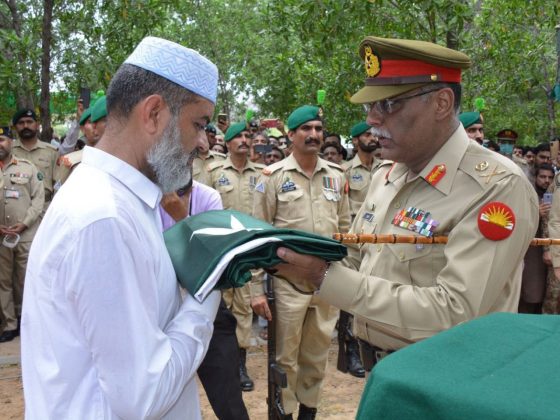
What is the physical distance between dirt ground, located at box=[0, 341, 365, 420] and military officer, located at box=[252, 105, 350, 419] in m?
0.40

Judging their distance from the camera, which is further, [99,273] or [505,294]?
[505,294]

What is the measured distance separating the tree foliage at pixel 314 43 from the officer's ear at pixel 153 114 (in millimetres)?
5335

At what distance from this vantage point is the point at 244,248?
1.65 meters

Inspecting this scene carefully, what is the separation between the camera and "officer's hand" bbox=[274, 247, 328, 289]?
6.02ft

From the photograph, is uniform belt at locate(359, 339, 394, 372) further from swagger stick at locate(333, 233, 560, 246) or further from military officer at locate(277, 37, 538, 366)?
swagger stick at locate(333, 233, 560, 246)

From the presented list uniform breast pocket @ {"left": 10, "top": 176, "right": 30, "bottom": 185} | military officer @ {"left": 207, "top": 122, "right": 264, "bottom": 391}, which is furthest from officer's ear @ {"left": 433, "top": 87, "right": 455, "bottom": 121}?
uniform breast pocket @ {"left": 10, "top": 176, "right": 30, "bottom": 185}

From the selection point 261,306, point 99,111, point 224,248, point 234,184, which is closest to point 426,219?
point 224,248

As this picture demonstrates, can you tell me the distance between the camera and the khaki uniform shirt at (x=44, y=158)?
7.66 m

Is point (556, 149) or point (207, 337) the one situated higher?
point (207, 337)

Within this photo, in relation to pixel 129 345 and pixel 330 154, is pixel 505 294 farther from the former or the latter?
pixel 330 154

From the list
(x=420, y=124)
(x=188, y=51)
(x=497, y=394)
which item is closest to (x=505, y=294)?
(x=420, y=124)

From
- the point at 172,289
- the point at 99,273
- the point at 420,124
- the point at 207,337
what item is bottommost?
the point at 207,337

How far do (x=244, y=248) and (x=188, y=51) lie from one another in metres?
0.59

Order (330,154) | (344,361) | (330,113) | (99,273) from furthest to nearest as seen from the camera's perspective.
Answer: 1. (330,113)
2. (330,154)
3. (344,361)
4. (99,273)
